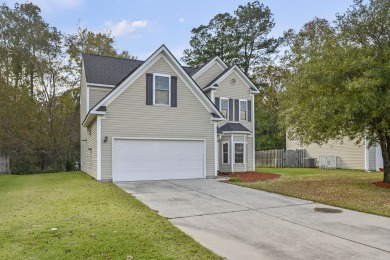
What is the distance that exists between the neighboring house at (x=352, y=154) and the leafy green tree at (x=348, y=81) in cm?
→ 988

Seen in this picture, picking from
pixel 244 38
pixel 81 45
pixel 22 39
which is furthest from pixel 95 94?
pixel 244 38

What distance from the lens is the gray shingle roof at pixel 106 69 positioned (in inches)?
774

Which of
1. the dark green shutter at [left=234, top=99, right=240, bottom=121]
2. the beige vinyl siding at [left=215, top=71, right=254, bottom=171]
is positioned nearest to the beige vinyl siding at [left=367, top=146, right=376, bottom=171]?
the beige vinyl siding at [left=215, top=71, right=254, bottom=171]

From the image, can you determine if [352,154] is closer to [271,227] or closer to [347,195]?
[347,195]

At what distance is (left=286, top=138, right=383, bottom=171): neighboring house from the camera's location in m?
22.2

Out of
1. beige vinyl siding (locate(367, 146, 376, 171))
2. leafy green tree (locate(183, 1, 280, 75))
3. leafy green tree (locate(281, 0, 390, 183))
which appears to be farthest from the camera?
leafy green tree (locate(183, 1, 280, 75))

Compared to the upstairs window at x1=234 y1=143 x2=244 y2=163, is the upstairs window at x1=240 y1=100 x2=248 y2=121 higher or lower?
the upstairs window at x1=240 y1=100 x2=248 y2=121

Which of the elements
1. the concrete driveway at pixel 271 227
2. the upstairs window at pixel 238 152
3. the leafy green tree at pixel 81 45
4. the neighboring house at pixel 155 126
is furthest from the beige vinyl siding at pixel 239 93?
the leafy green tree at pixel 81 45

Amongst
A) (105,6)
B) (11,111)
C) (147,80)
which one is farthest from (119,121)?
(11,111)

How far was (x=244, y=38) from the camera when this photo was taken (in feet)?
118

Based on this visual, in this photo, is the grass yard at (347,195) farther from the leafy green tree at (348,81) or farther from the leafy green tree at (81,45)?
the leafy green tree at (81,45)

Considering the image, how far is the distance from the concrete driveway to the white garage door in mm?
4417

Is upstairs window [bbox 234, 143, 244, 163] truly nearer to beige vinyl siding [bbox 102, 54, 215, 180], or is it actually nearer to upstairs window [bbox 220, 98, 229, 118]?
upstairs window [bbox 220, 98, 229, 118]

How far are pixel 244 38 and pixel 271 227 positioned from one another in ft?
106
